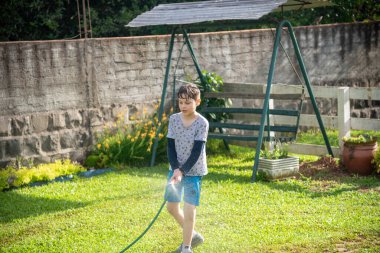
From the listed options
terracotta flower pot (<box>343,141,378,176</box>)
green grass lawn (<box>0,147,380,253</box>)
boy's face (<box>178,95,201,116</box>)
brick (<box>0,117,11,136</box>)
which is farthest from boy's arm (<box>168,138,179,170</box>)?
brick (<box>0,117,11,136</box>)

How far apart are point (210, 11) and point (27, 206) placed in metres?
3.82

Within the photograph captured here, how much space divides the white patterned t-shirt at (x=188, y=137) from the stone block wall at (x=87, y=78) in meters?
4.41

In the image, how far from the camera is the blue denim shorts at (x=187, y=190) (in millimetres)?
6262

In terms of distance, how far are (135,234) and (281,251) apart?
1562 millimetres

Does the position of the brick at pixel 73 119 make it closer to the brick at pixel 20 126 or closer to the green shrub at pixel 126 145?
the green shrub at pixel 126 145

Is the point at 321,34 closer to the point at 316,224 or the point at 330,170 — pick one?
the point at 330,170

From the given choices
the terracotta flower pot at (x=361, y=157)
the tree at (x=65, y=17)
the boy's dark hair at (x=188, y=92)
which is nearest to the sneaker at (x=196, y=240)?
the boy's dark hair at (x=188, y=92)

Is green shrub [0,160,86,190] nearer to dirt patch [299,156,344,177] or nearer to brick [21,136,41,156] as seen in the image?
brick [21,136,41,156]

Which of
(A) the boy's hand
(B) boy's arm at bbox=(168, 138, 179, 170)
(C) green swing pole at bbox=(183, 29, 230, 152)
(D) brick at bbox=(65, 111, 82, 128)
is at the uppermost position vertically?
(C) green swing pole at bbox=(183, 29, 230, 152)

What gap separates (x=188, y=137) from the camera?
6.36m

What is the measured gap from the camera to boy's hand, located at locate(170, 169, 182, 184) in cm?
614

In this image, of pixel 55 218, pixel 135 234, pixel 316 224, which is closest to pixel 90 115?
pixel 55 218

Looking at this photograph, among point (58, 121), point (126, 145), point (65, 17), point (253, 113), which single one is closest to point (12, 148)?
point (58, 121)

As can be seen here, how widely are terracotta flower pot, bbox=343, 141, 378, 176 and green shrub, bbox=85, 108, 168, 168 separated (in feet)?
9.38
